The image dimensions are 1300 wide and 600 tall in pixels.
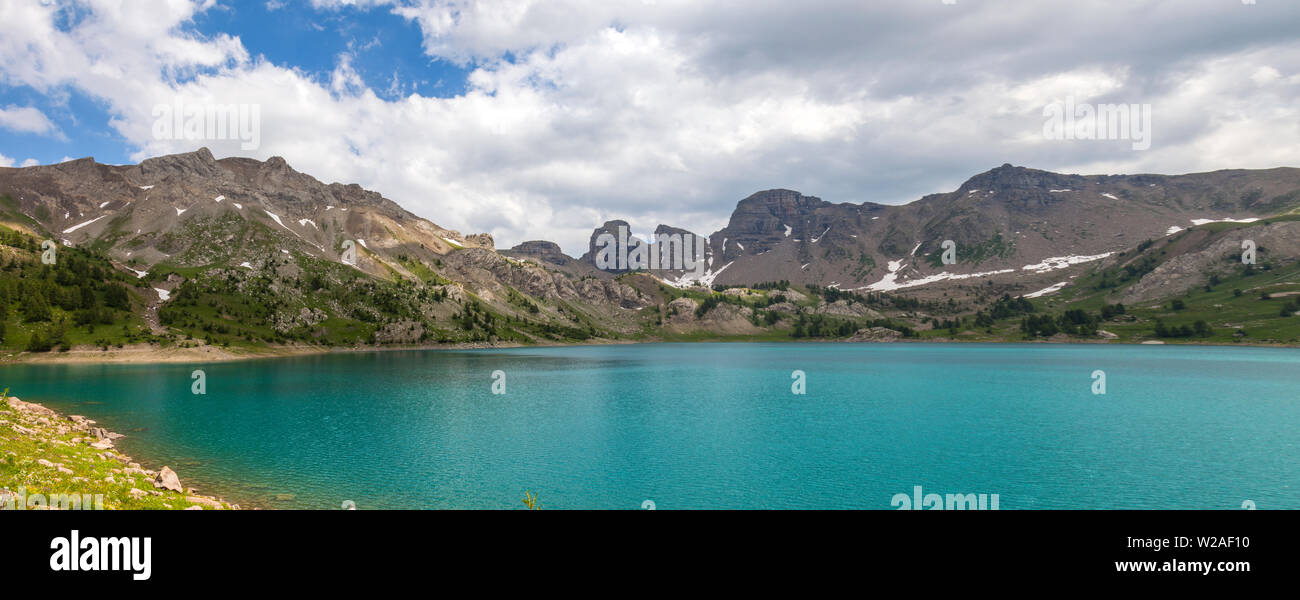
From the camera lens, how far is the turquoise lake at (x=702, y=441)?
130 feet

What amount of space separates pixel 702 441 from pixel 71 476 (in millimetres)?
→ 46023

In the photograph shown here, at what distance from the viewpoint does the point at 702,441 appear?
5694 centimetres

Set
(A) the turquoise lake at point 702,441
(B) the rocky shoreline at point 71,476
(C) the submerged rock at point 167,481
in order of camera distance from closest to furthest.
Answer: (B) the rocky shoreline at point 71,476 → (C) the submerged rock at point 167,481 → (A) the turquoise lake at point 702,441

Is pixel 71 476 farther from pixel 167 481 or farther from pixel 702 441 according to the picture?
pixel 702 441

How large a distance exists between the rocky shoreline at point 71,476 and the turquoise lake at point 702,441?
173 inches

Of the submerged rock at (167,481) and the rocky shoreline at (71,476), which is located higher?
the rocky shoreline at (71,476)

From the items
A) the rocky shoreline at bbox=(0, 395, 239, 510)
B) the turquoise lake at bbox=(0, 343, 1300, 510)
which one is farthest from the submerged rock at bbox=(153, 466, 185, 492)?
the turquoise lake at bbox=(0, 343, 1300, 510)

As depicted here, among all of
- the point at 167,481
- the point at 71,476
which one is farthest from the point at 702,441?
the point at 71,476

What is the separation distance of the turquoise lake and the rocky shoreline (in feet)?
14.4

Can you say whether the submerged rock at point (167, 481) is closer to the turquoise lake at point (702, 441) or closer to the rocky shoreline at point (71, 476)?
the rocky shoreline at point (71, 476)

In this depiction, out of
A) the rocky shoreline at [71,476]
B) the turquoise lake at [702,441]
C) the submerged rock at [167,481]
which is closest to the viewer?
the rocky shoreline at [71,476]

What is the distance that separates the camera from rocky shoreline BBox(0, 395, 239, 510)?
2205 centimetres

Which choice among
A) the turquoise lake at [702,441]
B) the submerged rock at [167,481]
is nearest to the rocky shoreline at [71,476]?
the submerged rock at [167,481]
